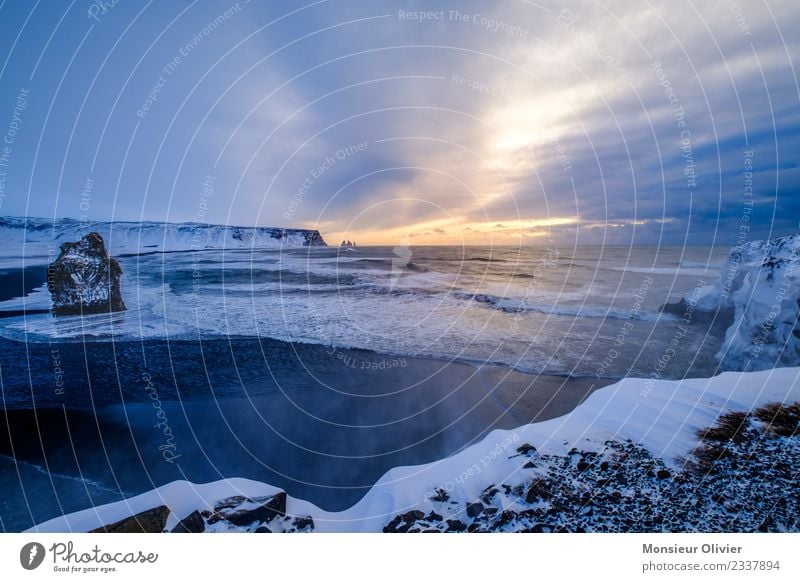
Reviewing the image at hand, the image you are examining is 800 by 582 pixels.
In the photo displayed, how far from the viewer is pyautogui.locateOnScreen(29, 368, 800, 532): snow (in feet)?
14.8

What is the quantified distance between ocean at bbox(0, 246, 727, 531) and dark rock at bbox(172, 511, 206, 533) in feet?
2.79

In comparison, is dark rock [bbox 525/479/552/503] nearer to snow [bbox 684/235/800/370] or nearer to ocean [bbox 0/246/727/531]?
ocean [bbox 0/246/727/531]

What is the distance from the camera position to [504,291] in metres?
17.0

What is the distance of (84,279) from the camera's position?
11.1m

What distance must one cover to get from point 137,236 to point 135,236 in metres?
0.29

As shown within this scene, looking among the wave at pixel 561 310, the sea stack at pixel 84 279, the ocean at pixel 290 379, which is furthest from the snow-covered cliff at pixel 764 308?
the sea stack at pixel 84 279

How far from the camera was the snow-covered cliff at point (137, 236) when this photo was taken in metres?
21.8

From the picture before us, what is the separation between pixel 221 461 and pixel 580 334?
10.9m

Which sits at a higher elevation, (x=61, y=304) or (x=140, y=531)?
(x=61, y=304)

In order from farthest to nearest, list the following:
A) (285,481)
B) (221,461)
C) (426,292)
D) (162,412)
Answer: (426,292)
(162,412)
(221,461)
(285,481)

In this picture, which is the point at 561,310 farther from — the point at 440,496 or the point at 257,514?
the point at 257,514

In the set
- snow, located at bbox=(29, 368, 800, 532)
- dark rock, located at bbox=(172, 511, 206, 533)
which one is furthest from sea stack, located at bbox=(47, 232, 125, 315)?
A: dark rock, located at bbox=(172, 511, 206, 533)

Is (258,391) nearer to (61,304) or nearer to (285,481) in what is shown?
(285,481)
